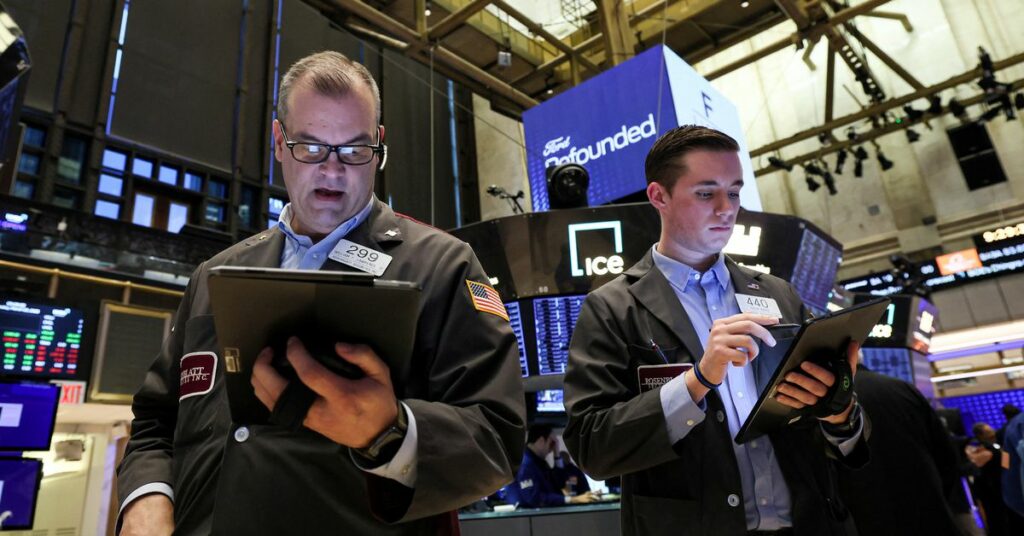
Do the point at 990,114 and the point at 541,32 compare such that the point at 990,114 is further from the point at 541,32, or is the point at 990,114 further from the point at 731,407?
the point at 731,407

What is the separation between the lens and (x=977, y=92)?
12.3 metres

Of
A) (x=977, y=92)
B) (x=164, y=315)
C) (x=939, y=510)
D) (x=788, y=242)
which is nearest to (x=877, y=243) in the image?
(x=977, y=92)

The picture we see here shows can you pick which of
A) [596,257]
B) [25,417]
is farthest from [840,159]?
[25,417]

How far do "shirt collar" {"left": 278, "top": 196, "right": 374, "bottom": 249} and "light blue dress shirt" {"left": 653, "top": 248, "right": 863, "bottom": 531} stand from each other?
800 mm

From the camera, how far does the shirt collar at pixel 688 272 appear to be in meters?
1.85

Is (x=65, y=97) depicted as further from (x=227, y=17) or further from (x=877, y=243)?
(x=877, y=243)

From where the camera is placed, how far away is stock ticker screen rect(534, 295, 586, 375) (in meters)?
4.22

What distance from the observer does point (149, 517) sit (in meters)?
1.16

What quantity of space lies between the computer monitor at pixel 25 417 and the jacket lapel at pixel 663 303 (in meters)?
4.30

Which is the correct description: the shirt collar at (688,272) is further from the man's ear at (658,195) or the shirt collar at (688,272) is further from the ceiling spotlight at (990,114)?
the ceiling spotlight at (990,114)

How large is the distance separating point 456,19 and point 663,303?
25.1 feet

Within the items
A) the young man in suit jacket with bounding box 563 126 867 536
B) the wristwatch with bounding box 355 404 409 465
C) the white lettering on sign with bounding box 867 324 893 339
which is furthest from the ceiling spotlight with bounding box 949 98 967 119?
the wristwatch with bounding box 355 404 409 465

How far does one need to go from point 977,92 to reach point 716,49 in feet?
18.2

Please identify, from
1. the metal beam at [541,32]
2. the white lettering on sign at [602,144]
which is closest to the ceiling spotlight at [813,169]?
the metal beam at [541,32]
